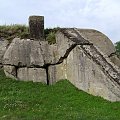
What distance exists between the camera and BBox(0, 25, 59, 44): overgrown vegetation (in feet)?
→ 58.2

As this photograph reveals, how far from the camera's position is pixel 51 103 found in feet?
42.0

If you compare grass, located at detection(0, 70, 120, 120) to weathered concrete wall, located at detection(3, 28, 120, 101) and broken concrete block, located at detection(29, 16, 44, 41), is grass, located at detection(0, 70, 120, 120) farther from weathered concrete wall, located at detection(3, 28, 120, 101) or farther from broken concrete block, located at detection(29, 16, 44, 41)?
broken concrete block, located at detection(29, 16, 44, 41)

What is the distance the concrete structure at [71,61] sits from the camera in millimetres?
13656

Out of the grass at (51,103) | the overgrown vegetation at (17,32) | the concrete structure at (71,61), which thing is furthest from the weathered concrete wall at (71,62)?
the overgrown vegetation at (17,32)

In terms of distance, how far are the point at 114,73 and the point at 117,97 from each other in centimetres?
107

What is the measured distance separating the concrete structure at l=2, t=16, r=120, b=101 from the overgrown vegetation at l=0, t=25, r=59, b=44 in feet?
1.76

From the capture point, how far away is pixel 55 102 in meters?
12.9

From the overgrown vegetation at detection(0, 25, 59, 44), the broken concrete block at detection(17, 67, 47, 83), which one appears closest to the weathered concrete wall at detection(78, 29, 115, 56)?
the overgrown vegetation at detection(0, 25, 59, 44)

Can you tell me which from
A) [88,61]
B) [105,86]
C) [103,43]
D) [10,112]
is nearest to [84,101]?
[105,86]

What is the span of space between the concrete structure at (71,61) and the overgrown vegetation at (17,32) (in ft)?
1.76

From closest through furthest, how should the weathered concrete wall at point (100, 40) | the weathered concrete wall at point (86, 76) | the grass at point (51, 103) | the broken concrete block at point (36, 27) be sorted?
the grass at point (51, 103) → the weathered concrete wall at point (86, 76) → the weathered concrete wall at point (100, 40) → the broken concrete block at point (36, 27)

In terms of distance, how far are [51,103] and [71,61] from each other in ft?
9.59

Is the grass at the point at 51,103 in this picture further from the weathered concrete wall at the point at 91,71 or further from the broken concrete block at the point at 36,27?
the broken concrete block at the point at 36,27

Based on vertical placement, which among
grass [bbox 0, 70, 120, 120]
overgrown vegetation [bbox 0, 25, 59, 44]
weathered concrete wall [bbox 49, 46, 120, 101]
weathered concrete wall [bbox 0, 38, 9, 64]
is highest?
overgrown vegetation [bbox 0, 25, 59, 44]
